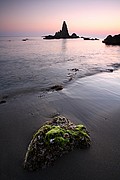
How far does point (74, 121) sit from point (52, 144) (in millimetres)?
2379

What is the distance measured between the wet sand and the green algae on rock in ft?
0.56

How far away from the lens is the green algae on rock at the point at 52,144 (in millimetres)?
3971

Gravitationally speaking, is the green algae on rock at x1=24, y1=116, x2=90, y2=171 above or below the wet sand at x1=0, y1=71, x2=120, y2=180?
above

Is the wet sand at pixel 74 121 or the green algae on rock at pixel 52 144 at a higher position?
the green algae on rock at pixel 52 144

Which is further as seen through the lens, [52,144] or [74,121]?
[74,121]

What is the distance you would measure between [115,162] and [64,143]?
4.88 feet

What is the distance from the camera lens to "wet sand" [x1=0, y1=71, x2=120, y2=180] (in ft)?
12.8

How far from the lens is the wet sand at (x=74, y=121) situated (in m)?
3.89

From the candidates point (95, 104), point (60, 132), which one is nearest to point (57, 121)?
point (60, 132)

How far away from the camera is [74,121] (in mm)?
6398

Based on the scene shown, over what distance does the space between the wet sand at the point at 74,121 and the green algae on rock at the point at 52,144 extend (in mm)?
171

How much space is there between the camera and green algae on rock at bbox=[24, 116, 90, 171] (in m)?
3.97

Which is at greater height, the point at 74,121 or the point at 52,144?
the point at 52,144

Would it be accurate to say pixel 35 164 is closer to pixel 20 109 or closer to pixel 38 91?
pixel 20 109
